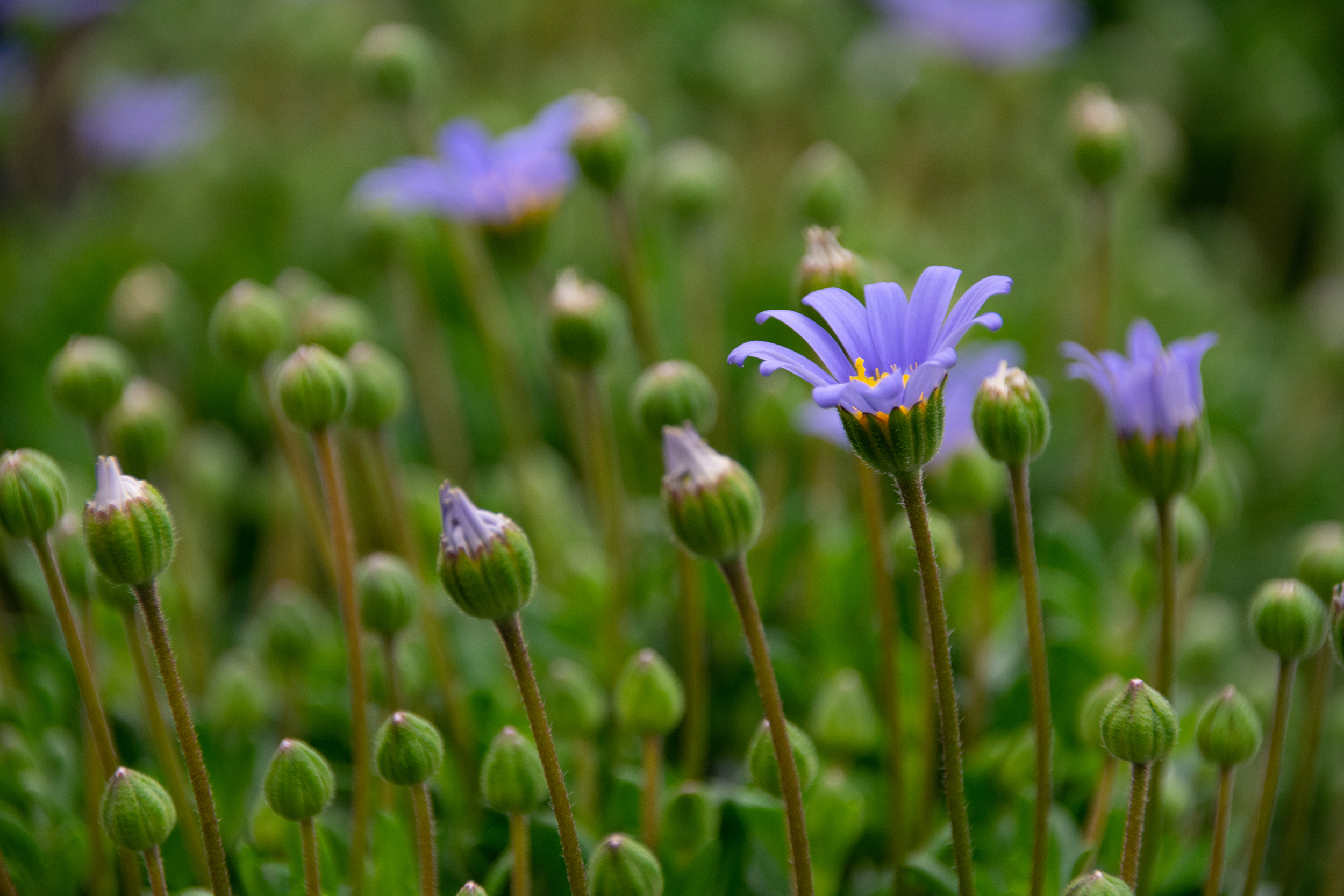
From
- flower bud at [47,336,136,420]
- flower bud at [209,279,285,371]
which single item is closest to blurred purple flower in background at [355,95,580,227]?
flower bud at [209,279,285,371]

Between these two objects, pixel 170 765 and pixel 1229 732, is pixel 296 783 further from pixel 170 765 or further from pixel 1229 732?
pixel 1229 732

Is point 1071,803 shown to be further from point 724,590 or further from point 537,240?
point 537,240

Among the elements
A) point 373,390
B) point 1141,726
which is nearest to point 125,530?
point 373,390

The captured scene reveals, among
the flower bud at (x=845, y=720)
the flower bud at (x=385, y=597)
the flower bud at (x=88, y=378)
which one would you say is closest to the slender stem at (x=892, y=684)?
the flower bud at (x=845, y=720)

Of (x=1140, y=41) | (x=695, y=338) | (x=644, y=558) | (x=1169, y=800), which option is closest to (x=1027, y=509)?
(x=1169, y=800)

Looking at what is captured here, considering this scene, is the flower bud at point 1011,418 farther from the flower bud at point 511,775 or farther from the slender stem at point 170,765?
the slender stem at point 170,765
